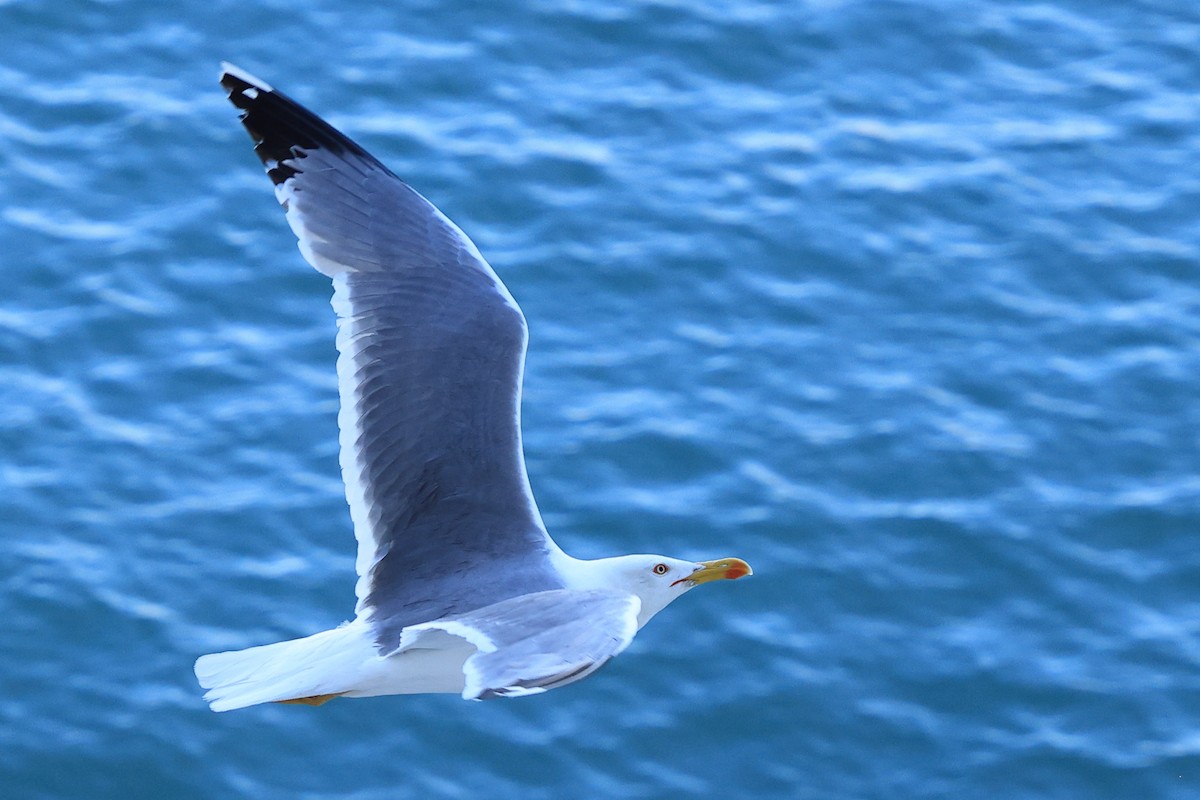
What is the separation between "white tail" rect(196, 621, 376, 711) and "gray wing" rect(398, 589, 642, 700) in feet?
1.25

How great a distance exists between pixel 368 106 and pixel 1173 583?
638 centimetres

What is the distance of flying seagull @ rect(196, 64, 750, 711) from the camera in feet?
28.7

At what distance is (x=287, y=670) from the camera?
873cm

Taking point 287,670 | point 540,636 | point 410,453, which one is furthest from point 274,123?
point 540,636

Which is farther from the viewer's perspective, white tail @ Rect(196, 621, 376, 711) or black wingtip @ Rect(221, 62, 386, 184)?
black wingtip @ Rect(221, 62, 386, 184)

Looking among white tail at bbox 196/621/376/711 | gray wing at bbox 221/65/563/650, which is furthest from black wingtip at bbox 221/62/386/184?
white tail at bbox 196/621/376/711

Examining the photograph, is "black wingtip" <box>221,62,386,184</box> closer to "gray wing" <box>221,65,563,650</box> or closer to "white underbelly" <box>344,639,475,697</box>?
"gray wing" <box>221,65,563,650</box>

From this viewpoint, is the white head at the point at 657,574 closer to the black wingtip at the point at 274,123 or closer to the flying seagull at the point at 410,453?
the flying seagull at the point at 410,453

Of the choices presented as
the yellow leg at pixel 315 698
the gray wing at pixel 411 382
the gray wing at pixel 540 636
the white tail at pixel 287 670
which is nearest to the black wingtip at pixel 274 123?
the gray wing at pixel 411 382

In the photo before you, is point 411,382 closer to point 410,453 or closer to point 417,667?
point 410,453

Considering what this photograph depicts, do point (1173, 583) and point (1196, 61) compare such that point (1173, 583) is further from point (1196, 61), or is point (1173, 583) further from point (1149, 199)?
point (1196, 61)

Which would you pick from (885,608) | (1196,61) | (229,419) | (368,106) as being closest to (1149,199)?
(1196,61)

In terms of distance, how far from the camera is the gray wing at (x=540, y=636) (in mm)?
7184

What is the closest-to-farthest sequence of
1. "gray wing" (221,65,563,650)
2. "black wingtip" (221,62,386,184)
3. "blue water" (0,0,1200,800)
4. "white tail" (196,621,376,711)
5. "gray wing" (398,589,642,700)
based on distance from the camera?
1. "gray wing" (398,589,642,700)
2. "white tail" (196,621,376,711)
3. "gray wing" (221,65,563,650)
4. "black wingtip" (221,62,386,184)
5. "blue water" (0,0,1200,800)
